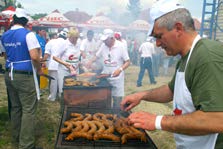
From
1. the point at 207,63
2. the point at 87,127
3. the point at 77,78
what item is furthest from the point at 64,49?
the point at 207,63

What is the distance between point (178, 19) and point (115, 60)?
13.7 ft

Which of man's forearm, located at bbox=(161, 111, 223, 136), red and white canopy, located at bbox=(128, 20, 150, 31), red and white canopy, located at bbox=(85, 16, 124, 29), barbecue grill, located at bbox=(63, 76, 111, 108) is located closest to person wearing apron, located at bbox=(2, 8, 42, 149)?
barbecue grill, located at bbox=(63, 76, 111, 108)

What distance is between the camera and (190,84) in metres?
1.76

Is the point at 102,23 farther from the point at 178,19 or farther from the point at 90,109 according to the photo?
the point at 178,19

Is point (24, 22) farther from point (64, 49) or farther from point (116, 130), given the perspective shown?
point (116, 130)

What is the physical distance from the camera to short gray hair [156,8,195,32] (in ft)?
5.79

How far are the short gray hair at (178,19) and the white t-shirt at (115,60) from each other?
4.08m

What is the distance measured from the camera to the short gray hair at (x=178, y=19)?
1.77 meters

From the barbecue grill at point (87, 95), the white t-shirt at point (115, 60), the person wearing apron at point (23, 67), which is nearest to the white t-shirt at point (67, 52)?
the white t-shirt at point (115, 60)

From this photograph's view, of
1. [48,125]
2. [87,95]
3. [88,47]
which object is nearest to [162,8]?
[87,95]

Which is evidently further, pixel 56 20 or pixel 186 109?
pixel 56 20

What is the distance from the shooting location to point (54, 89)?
→ 796cm

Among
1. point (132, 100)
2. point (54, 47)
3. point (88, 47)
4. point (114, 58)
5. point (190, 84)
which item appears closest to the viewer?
point (190, 84)

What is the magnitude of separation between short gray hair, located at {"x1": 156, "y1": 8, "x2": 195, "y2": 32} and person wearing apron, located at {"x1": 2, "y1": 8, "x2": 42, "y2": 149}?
10.0 ft
